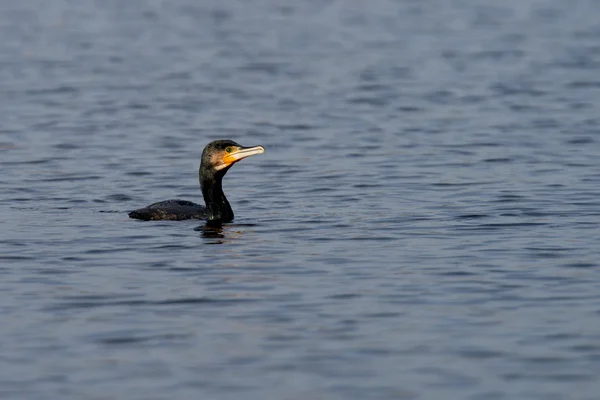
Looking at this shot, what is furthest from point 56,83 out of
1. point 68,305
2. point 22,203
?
point 68,305

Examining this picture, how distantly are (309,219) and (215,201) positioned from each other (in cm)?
118

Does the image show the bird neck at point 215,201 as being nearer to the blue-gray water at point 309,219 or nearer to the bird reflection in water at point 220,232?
the bird reflection in water at point 220,232

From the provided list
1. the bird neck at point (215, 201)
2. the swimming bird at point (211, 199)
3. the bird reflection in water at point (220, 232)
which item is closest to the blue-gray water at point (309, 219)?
the bird reflection in water at point (220, 232)

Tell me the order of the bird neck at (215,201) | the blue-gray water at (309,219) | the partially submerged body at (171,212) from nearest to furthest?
the blue-gray water at (309,219)
the partially submerged body at (171,212)
the bird neck at (215,201)

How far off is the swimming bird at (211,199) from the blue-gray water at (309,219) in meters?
0.20

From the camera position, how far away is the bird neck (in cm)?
1811

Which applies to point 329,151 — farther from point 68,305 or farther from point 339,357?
point 339,357

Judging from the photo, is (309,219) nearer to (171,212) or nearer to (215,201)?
(215,201)

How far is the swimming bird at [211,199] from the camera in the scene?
18.1m

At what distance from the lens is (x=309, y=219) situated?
18234mm

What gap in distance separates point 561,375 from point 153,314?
Result: 3874mm

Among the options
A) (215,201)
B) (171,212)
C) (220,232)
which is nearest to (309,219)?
(215,201)

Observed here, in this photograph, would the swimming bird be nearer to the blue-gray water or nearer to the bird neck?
the bird neck

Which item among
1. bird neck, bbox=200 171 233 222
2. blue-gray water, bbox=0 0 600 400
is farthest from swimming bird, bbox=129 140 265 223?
blue-gray water, bbox=0 0 600 400
